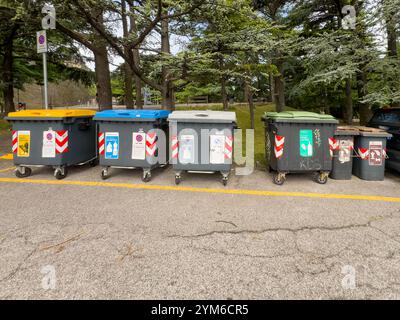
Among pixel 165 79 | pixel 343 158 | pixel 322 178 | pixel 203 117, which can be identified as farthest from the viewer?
pixel 165 79

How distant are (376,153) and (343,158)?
0.60 meters

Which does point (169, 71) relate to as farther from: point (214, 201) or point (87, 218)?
point (87, 218)

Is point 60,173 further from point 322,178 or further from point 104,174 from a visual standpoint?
point 322,178

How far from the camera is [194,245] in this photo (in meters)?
2.75

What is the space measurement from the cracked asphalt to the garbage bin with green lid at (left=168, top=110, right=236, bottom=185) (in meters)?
0.66

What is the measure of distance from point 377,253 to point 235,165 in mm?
3736

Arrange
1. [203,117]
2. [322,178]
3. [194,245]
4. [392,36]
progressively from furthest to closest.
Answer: [392,36] < [322,178] < [203,117] < [194,245]

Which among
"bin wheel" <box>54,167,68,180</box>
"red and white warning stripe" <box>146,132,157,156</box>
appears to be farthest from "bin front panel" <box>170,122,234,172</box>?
"bin wheel" <box>54,167,68,180</box>

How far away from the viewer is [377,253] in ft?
8.58

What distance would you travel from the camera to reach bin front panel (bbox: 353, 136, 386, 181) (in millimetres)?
4930

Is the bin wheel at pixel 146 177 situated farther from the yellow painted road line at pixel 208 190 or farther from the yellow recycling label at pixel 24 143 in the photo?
the yellow recycling label at pixel 24 143

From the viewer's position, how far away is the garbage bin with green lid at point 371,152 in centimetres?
491

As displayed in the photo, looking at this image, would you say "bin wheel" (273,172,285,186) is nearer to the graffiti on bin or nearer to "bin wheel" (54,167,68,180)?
the graffiti on bin

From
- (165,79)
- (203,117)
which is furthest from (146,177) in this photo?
(165,79)
